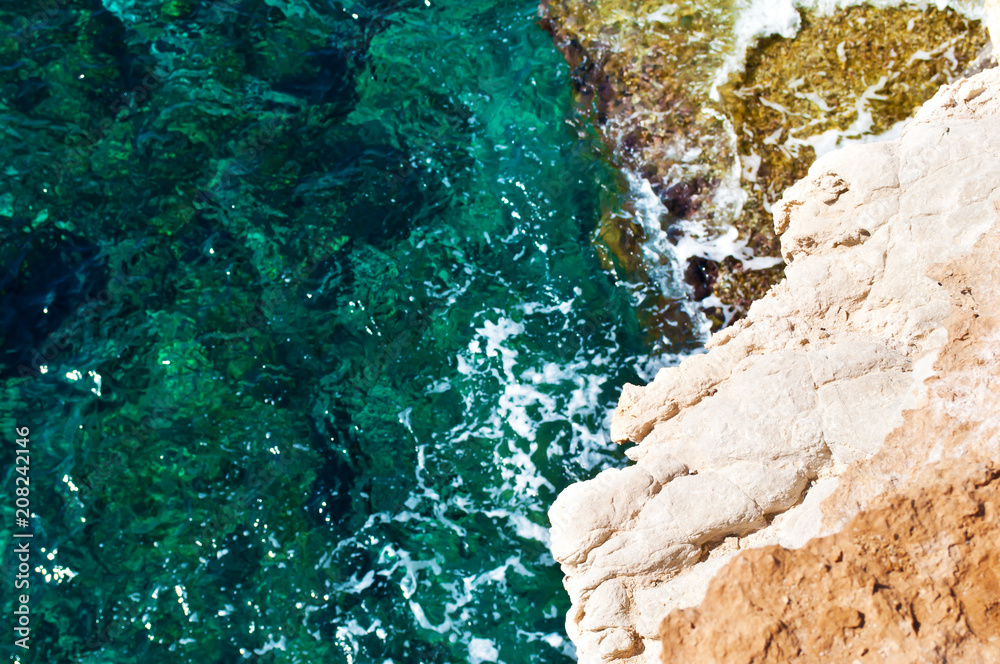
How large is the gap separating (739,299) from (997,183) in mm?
2436

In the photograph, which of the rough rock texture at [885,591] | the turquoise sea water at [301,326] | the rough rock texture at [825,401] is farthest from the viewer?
the turquoise sea water at [301,326]

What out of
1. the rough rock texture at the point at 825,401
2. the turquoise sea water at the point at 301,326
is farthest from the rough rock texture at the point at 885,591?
the turquoise sea water at the point at 301,326

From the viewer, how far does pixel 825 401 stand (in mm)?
3715

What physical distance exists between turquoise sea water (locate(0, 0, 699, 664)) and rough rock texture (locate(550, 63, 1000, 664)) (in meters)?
2.04

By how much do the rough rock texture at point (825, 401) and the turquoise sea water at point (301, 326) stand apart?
204 cm

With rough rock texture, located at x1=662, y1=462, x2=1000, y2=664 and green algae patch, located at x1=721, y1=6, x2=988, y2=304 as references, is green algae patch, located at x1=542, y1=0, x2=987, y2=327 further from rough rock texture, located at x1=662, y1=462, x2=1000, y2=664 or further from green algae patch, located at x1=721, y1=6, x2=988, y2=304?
rough rock texture, located at x1=662, y1=462, x2=1000, y2=664

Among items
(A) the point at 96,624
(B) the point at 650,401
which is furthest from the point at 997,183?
(A) the point at 96,624

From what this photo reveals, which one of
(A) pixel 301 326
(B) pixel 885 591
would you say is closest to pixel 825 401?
(B) pixel 885 591

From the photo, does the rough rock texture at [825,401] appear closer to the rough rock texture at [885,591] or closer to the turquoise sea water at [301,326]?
the rough rock texture at [885,591]

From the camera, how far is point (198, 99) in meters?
7.00

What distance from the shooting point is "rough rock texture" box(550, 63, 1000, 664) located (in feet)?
11.4

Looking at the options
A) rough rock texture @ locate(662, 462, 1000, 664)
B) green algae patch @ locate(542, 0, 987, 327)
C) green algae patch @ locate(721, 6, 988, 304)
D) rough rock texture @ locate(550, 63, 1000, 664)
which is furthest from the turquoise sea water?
rough rock texture @ locate(662, 462, 1000, 664)

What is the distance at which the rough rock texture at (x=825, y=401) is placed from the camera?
348 cm

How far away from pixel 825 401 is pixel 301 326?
450 centimetres
